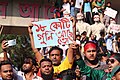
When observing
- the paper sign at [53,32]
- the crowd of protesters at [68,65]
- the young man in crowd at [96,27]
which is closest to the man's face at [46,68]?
the crowd of protesters at [68,65]

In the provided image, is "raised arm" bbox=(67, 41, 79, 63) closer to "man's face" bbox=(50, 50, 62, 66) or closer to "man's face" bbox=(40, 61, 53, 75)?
"man's face" bbox=(50, 50, 62, 66)

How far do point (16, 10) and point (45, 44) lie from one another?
7.02 m

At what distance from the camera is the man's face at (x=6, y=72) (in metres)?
7.20

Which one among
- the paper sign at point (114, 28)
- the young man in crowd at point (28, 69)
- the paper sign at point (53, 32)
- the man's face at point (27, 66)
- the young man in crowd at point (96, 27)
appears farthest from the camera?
the paper sign at point (114, 28)

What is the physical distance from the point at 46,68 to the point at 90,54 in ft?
2.34

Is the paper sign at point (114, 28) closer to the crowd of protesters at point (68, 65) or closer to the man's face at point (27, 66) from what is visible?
the crowd of protesters at point (68, 65)

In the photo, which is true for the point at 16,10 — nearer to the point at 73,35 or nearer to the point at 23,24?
the point at 23,24

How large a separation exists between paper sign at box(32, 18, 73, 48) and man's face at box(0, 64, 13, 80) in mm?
1365

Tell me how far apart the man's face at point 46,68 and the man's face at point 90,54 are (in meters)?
0.60

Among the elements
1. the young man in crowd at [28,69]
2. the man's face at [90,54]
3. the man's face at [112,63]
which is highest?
the man's face at [90,54]

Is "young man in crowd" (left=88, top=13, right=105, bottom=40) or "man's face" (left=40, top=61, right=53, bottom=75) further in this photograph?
"young man in crowd" (left=88, top=13, right=105, bottom=40)

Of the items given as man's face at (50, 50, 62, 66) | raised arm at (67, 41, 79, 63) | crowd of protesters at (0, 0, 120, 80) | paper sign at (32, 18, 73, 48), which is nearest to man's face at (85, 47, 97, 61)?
crowd of protesters at (0, 0, 120, 80)

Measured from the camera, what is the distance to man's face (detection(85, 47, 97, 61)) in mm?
7617

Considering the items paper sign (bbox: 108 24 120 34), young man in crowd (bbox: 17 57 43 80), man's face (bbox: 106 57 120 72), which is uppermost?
paper sign (bbox: 108 24 120 34)
